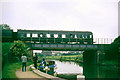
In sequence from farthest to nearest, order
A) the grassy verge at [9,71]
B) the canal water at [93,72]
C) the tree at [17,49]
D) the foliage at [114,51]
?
the foliage at [114,51], the tree at [17,49], the canal water at [93,72], the grassy verge at [9,71]

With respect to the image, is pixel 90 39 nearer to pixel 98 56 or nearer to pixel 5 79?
pixel 98 56

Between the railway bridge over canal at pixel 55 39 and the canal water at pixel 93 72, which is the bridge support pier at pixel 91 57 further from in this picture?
the canal water at pixel 93 72

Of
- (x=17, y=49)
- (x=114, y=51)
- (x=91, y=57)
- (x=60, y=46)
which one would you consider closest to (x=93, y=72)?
(x=17, y=49)

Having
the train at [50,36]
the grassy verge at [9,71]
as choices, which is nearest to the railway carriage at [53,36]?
the train at [50,36]

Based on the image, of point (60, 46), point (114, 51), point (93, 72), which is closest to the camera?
point (93, 72)

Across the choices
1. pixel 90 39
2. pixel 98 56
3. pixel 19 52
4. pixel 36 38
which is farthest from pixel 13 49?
pixel 98 56

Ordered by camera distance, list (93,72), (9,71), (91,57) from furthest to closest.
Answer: (91,57)
(93,72)
(9,71)

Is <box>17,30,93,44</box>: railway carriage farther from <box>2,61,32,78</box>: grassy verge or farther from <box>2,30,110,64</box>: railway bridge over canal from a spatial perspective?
<box>2,61,32,78</box>: grassy verge

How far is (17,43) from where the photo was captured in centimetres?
3038

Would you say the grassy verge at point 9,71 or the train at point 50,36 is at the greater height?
the train at point 50,36

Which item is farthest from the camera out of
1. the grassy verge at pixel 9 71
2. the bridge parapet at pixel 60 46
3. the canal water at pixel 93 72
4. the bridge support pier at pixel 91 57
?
the bridge support pier at pixel 91 57

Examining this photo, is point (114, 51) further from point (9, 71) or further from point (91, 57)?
point (9, 71)

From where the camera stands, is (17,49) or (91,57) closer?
(17,49)

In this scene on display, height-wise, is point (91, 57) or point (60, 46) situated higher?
point (60, 46)
